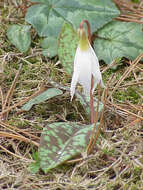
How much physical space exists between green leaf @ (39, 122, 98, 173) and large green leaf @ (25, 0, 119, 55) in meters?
0.74

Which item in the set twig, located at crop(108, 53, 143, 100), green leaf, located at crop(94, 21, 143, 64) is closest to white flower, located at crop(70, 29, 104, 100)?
twig, located at crop(108, 53, 143, 100)

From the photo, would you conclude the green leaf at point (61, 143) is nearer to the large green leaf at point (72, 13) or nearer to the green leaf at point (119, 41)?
the green leaf at point (119, 41)

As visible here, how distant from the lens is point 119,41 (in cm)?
225

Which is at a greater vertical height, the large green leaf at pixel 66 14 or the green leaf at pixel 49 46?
the large green leaf at pixel 66 14

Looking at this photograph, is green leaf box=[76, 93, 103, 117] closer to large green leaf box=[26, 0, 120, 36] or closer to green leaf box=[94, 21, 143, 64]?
green leaf box=[94, 21, 143, 64]

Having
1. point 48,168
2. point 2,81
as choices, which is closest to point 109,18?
point 2,81

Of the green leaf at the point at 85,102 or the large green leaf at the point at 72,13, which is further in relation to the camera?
the large green leaf at the point at 72,13

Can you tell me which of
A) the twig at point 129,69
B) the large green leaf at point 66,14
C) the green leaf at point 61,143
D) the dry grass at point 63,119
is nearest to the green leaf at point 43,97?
the dry grass at point 63,119

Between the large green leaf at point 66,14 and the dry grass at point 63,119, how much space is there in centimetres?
14

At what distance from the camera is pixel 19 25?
2459 millimetres

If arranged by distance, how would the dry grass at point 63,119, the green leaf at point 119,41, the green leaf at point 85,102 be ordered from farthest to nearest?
1. the green leaf at point 119,41
2. the green leaf at point 85,102
3. the dry grass at point 63,119

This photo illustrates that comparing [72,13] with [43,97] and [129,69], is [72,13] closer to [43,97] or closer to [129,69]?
[129,69]

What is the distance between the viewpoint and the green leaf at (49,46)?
2.27m

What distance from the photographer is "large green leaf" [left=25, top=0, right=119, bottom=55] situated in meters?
2.28
